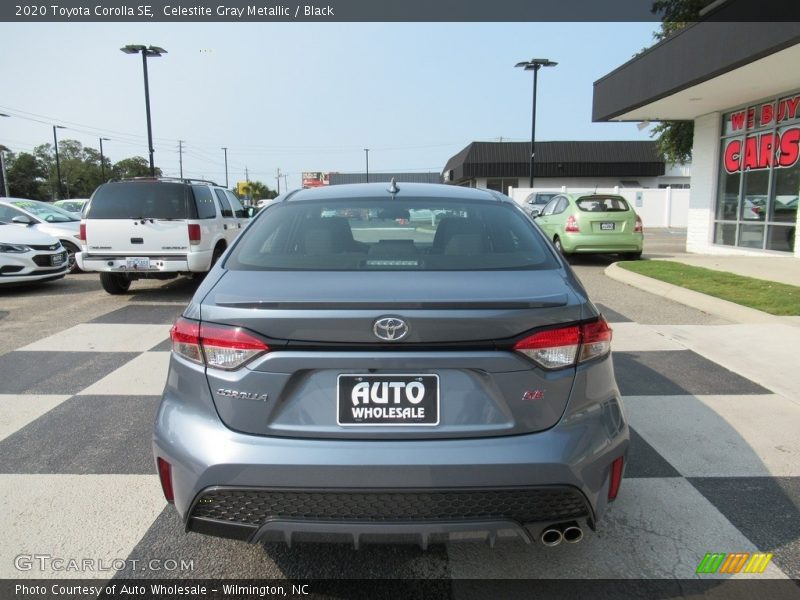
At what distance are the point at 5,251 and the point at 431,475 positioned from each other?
9855 mm

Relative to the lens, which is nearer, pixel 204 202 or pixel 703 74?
pixel 204 202

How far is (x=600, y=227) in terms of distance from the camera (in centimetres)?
1319

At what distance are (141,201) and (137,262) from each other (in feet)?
3.09

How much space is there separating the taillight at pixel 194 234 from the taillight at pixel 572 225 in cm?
823

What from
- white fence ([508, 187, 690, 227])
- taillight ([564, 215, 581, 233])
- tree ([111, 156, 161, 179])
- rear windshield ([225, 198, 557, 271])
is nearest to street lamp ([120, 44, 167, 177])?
taillight ([564, 215, 581, 233])

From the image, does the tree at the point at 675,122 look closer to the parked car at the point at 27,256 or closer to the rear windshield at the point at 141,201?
the rear windshield at the point at 141,201

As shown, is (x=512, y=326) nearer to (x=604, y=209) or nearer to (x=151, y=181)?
(x=151, y=181)

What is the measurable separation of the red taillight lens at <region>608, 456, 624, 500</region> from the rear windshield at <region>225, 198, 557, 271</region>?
835mm

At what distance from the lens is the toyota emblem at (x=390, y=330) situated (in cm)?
204

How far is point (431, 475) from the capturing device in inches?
77.6

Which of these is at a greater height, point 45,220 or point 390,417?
point 45,220

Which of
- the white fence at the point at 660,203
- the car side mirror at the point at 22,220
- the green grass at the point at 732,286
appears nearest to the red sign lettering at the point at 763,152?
the green grass at the point at 732,286

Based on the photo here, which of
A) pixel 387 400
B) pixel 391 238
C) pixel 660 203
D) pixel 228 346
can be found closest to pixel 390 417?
pixel 387 400

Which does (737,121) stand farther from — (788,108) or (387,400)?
(387,400)
